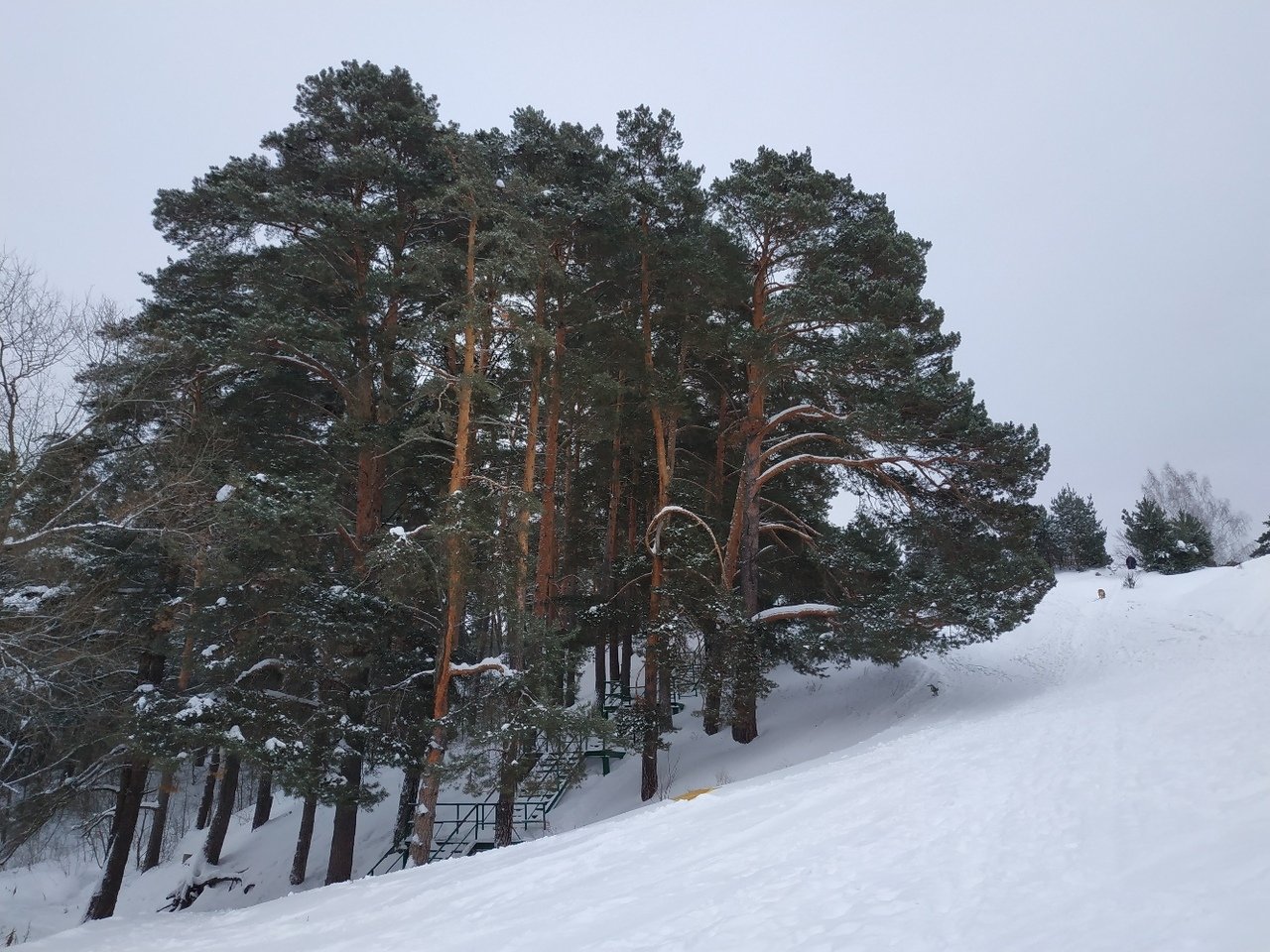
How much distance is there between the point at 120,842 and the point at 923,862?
16.4 meters

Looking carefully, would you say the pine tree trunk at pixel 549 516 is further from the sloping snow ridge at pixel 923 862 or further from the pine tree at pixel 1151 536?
the pine tree at pixel 1151 536

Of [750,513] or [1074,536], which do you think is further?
[1074,536]

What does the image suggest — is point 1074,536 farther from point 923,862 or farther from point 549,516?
point 923,862

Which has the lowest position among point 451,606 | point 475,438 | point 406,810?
point 406,810

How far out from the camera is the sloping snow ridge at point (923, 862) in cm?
406

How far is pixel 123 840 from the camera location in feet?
47.7

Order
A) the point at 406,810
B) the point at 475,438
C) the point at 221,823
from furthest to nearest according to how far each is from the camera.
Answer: the point at 221,823
the point at 406,810
the point at 475,438

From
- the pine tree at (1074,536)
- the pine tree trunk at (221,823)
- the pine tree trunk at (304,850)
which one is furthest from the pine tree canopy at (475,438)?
the pine tree at (1074,536)

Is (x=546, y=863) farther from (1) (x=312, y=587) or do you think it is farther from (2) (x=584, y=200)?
(2) (x=584, y=200)

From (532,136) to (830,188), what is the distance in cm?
701

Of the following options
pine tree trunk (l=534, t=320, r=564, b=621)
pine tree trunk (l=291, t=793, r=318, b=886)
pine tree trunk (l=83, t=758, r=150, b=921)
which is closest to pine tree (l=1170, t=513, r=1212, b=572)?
pine tree trunk (l=534, t=320, r=564, b=621)

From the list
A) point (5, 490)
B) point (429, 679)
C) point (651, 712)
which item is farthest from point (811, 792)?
point (5, 490)

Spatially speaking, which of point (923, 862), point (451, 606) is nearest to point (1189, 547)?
point (451, 606)

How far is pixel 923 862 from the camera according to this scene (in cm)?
527
